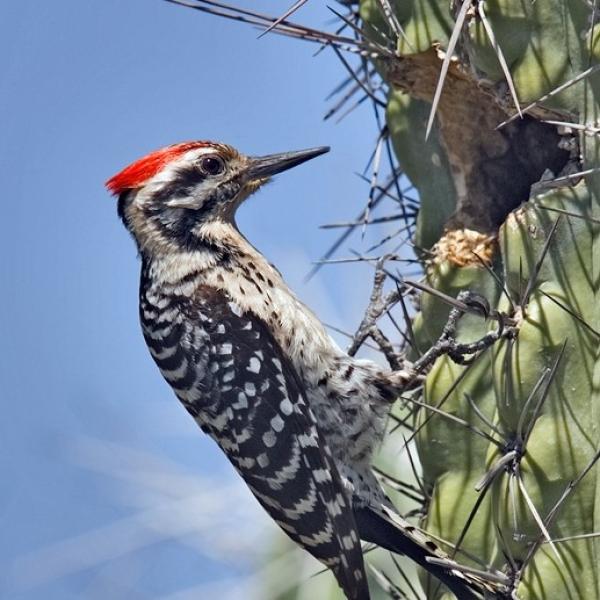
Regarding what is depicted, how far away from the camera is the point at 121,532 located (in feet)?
13.9

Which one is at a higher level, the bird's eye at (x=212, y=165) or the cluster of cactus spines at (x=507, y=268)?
the bird's eye at (x=212, y=165)

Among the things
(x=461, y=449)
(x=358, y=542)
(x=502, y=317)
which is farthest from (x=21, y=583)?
(x=502, y=317)

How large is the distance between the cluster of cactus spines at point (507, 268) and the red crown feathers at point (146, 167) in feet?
2.28

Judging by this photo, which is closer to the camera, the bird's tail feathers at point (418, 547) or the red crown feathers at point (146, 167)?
the bird's tail feathers at point (418, 547)

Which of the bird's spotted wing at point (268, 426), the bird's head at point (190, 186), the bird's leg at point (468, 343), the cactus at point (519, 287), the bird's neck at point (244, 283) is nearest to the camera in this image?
the cactus at point (519, 287)

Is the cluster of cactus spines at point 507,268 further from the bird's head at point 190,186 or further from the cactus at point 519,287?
the bird's head at point 190,186

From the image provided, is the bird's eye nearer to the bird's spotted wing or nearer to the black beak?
the black beak

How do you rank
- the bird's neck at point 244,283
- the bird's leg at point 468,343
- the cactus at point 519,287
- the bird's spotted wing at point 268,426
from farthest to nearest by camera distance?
1. the bird's neck at point 244,283
2. the bird's spotted wing at point 268,426
3. the bird's leg at point 468,343
4. the cactus at point 519,287

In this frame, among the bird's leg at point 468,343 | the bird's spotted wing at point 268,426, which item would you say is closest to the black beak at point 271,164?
the bird's spotted wing at point 268,426

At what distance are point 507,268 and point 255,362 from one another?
990mm

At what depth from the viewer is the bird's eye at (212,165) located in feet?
11.1

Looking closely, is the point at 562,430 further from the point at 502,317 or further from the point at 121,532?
the point at 121,532

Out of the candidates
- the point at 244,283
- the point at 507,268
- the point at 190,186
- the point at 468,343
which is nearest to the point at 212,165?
the point at 190,186

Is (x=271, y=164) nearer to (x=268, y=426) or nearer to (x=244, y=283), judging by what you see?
(x=244, y=283)
